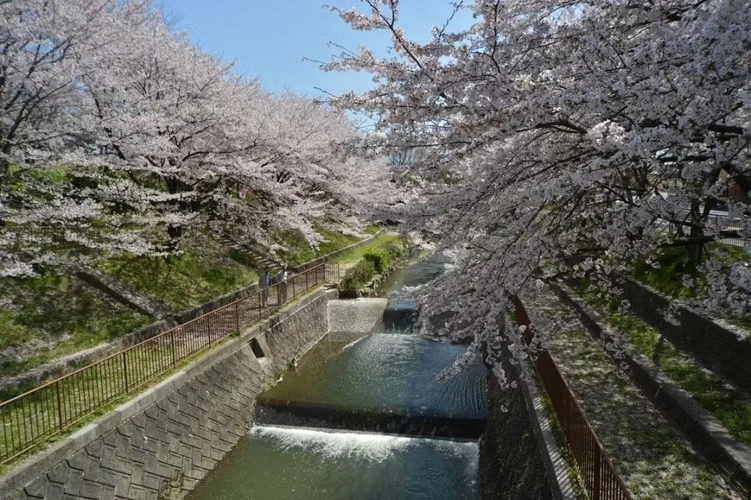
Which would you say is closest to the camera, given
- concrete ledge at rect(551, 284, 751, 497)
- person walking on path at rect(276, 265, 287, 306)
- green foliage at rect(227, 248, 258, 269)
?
concrete ledge at rect(551, 284, 751, 497)

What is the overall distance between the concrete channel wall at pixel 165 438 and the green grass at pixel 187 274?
8.30 feet

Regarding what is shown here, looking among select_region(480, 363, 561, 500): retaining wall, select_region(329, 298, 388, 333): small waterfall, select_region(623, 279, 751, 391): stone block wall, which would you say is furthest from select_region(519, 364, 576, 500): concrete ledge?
select_region(329, 298, 388, 333): small waterfall

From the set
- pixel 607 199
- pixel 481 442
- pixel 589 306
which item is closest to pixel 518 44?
pixel 607 199

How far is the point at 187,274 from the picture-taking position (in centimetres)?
1401

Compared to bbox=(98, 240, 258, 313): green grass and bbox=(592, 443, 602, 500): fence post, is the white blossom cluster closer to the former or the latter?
bbox=(98, 240, 258, 313): green grass

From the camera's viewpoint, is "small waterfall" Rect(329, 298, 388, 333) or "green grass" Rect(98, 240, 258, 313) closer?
"green grass" Rect(98, 240, 258, 313)

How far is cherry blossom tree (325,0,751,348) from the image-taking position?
3053 millimetres

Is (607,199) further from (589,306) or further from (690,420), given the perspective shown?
(589,306)

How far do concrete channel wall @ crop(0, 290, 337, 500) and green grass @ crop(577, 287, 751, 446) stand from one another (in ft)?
27.5

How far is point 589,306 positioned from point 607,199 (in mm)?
6912

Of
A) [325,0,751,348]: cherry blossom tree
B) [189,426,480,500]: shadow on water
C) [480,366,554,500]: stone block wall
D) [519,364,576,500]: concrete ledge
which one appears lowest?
[189,426,480,500]: shadow on water

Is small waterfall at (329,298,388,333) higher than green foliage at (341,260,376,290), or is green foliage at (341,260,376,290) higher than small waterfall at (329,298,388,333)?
green foliage at (341,260,376,290)

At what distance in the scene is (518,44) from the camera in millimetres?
4543

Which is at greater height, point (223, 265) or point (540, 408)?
point (223, 265)
